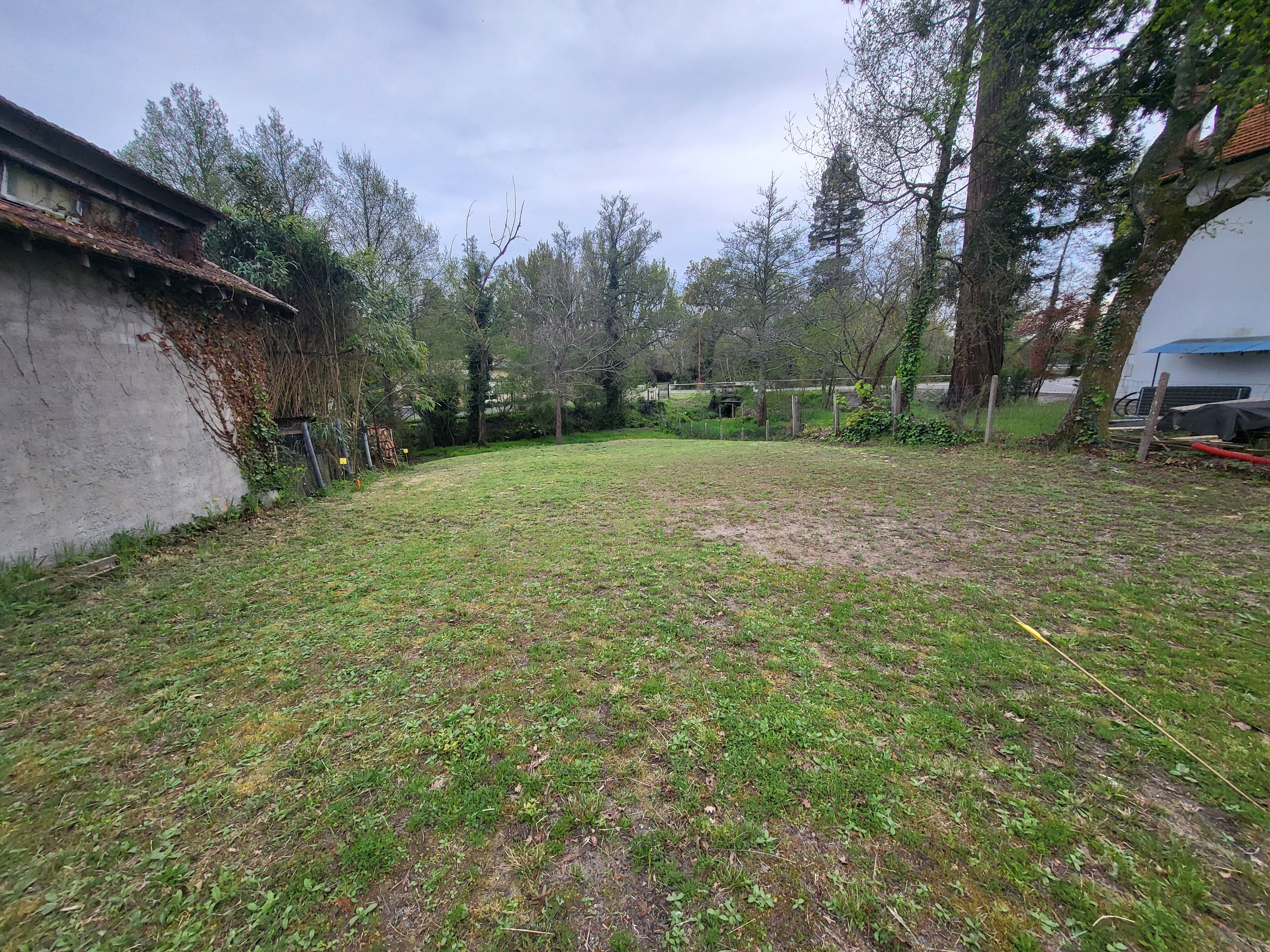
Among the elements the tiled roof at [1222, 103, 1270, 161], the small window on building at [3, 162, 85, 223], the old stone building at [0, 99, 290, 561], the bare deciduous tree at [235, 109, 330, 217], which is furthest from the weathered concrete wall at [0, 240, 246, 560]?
the tiled roof at [1222, 103, 1270, 161]

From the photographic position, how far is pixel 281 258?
756 centimetres

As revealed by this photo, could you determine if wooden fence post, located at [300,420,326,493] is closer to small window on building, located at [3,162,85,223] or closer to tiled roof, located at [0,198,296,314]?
tiled roof, located at [0,198,296,314]

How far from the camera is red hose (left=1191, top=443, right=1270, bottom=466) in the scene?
557 centimetres

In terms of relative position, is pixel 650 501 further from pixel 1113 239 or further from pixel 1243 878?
pixel 1113 239

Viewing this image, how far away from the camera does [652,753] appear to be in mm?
1939

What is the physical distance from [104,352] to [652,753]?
20.9 feet

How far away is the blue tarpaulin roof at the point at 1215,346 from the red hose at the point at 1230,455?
8111mm

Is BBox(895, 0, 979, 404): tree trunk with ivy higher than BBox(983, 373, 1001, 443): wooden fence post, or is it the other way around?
BBox(895, 0, 979, 404): tree trunk with ivy

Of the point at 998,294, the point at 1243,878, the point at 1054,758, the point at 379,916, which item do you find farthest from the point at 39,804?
the point at 998,294

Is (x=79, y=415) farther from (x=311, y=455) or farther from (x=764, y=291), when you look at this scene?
(x=764, y=291)

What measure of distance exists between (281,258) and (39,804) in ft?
28.3

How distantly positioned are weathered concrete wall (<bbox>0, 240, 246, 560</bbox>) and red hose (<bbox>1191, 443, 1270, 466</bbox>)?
1321cm

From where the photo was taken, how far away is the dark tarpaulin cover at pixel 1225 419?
6.34 m

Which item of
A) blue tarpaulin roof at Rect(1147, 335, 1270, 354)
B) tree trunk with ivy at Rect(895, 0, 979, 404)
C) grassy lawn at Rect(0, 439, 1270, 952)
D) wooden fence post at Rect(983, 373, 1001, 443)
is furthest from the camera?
blue tarpaulin roof at Rect(1147, 335, 1270, 354)
